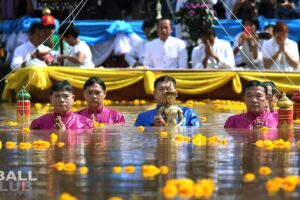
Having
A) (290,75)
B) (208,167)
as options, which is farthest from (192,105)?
(208,167)

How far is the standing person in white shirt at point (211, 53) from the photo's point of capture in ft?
61.4

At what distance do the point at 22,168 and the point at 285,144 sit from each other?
8.17 ft

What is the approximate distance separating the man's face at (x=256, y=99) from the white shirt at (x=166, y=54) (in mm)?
7940

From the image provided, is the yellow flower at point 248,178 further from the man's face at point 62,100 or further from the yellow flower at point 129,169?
the man's face at point 62,100

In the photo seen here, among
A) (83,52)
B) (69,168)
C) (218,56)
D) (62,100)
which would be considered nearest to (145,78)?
(83,52)

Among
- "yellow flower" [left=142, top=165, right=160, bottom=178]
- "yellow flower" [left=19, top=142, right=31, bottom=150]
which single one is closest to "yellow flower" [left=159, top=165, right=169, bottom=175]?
"yellow flower" [left=142, top=165, right=160, bottom=178]

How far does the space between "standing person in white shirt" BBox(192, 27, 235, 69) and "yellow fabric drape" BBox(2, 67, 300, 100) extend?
1.10 metres

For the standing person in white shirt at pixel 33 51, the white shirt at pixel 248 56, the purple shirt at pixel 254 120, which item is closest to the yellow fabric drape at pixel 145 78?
the standing person in white shirt at pixel 33 51

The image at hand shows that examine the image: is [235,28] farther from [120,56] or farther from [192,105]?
[192,105]

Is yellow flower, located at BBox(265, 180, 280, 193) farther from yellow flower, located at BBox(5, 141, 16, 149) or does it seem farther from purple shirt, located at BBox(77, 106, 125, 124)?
purple shirt, located at BBox(77, 106, 125, 124)

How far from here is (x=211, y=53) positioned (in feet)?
61.2

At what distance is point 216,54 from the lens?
18734 millimetres

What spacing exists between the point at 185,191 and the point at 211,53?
12.2 m

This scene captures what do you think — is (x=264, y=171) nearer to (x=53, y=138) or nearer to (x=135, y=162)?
(x=135, y=162)
